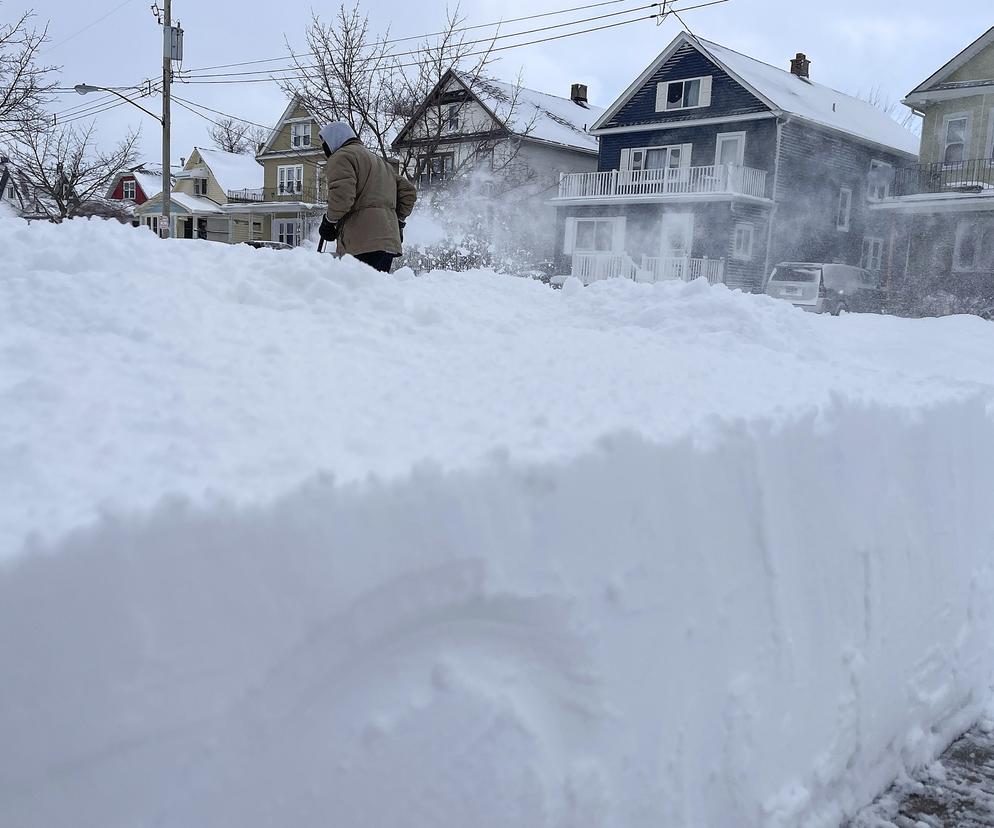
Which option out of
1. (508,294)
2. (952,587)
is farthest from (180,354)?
(952,587)

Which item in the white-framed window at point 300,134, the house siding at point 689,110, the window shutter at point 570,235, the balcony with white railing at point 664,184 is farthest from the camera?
the white-framed window at point 300,134

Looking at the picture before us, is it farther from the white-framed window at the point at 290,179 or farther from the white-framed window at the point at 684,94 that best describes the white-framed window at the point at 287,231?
the white-framed window at the point at 684,94

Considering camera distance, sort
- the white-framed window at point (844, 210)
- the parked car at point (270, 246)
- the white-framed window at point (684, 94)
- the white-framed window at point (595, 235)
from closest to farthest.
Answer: the parked car at point (270, 246), the white-framed window at point (684, 94), the white-framed window at point (844, 210), the white-framed window at point (595, 235)

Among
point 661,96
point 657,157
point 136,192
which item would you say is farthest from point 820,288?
point 136,192

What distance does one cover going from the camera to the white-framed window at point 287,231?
40062 millimetres

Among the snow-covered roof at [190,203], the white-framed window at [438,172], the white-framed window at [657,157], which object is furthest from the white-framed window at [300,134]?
the white-framed window at [657,157]

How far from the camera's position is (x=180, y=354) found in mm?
1886

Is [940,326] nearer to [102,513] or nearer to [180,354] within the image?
[180,354]

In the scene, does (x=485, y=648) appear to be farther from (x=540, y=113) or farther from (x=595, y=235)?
(x=540, y=113)

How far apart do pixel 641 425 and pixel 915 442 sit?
122 centimetres

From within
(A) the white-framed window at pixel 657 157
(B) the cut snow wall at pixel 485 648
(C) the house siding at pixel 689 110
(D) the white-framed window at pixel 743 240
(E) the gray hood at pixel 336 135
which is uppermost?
(C) the house siding at pixel 689 110

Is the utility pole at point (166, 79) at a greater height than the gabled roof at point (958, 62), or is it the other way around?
the gabled roof at point (958, 62)

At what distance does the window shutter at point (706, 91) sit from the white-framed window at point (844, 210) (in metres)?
4.92

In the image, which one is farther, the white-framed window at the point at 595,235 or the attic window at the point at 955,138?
the white-framed window at the point at 595,235
